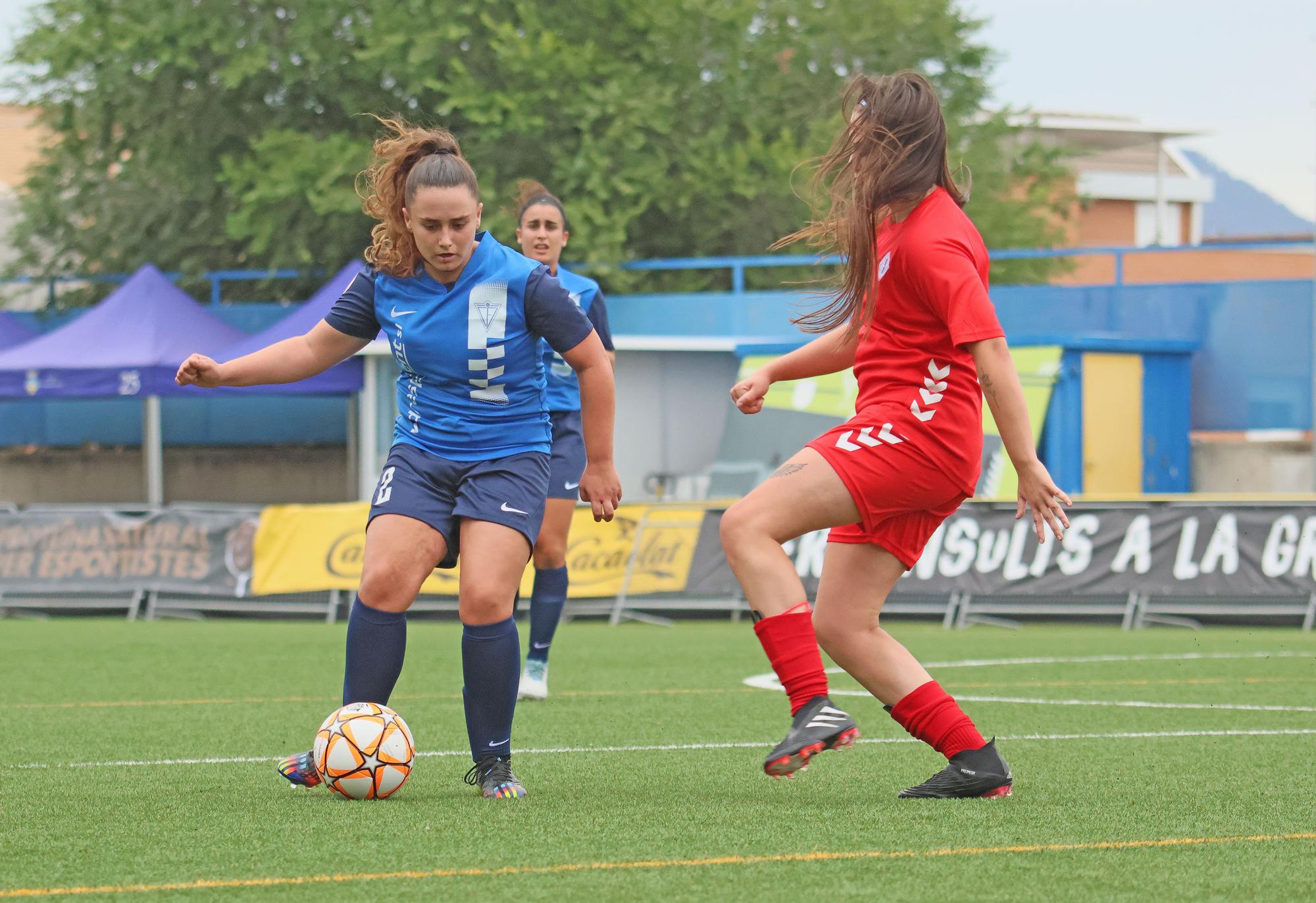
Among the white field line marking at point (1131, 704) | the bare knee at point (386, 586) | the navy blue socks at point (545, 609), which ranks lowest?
the white field line marking at point (1131, 704)

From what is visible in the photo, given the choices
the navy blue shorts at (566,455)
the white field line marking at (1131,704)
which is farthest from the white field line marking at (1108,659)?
the navy blue shorts at (566,455)

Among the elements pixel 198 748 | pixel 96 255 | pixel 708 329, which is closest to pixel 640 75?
pixel 708 329

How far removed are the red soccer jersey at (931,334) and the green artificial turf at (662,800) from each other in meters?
1.03

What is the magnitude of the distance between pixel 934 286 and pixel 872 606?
93 centimetres

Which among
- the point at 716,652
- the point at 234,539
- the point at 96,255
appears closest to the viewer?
the point at 716,652

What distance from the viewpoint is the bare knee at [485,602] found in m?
5.20

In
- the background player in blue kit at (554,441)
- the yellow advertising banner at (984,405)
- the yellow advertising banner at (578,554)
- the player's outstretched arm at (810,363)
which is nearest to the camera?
the player's outstretched arm at (810,363)

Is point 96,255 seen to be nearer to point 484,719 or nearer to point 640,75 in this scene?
point 640,75

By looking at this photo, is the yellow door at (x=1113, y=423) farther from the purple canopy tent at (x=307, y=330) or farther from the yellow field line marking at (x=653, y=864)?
the yellow field line marking at (x=653, y=864)

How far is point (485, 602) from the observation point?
17.1ft

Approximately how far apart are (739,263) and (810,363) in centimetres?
1775

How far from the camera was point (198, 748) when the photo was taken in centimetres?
652

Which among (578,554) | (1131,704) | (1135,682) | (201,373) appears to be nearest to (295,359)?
(201,373)

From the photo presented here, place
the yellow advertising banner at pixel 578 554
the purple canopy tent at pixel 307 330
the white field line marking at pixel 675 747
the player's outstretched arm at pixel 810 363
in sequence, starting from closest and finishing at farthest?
1. the player's outstretched arm at pixel 810 363
2. the white field line marking at pixel 675 747
3. the yellow advertising banner at pixel 578 554
4. the purple canopy tent at pixel 307 330
